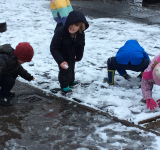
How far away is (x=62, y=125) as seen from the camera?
343 cm

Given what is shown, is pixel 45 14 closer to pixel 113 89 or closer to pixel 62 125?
pixel 113 89

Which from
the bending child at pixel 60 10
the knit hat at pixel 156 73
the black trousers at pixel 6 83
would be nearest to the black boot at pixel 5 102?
the black trousers at pixel 6 83

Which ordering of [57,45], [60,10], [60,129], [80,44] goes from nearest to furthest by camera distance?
[60,129]
[57,45]
[80,44]
[60,10]

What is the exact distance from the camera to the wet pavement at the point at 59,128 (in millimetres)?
3041

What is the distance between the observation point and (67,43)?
4270 millimetres

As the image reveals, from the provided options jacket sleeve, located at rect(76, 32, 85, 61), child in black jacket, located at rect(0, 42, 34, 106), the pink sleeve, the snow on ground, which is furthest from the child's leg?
the pink sleeve

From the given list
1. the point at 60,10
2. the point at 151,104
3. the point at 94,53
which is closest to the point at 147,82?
the point at 151,104

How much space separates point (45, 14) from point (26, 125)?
769 centimetres

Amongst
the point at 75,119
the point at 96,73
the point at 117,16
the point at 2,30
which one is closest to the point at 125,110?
the point at 75,119

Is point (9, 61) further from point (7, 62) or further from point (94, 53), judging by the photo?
point (94, 53)

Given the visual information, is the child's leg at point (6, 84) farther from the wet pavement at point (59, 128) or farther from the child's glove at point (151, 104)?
the child's glove at point (151, 104)

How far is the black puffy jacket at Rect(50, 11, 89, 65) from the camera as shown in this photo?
13.3 feet

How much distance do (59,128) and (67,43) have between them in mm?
1389

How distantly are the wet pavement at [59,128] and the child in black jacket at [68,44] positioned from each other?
16.3 inches
